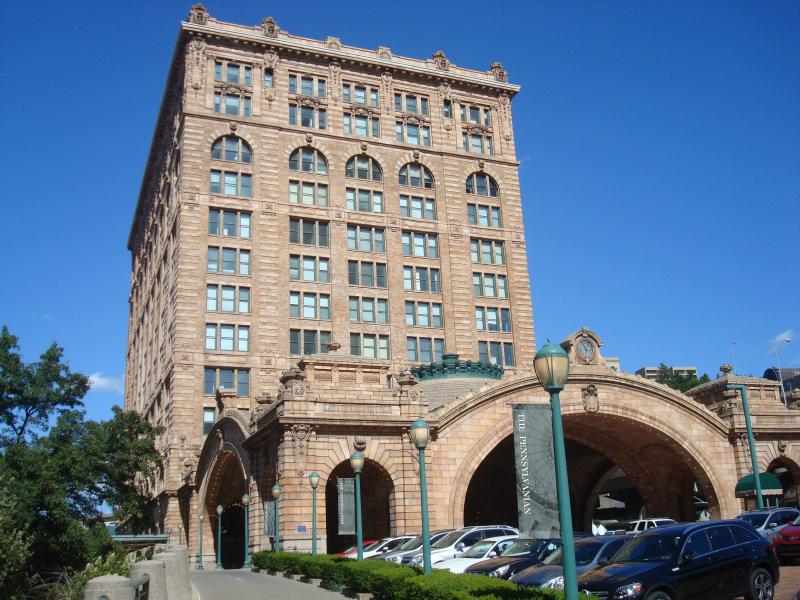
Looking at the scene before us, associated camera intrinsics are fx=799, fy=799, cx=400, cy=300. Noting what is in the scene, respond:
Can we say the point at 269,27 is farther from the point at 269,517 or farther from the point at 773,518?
the point at 773,518

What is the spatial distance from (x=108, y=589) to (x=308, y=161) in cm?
5792

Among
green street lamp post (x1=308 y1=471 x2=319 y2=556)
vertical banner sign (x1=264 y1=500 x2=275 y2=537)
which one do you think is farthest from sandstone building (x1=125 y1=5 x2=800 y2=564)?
green street lamp post (x1=308 y1=471 x2=319 y2=556)

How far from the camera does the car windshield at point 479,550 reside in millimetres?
23734

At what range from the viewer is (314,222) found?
63.1m

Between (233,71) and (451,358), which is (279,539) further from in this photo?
(233,71)

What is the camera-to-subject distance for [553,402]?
1149 cm

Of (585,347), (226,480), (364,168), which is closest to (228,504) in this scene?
(226,480)

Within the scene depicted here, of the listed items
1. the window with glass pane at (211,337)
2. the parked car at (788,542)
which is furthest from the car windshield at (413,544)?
the window with glass pane at (211,337)

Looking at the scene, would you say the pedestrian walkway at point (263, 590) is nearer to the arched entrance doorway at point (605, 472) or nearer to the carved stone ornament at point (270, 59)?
the arched entrance doorway at point (605, 472)

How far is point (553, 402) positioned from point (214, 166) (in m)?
53.9

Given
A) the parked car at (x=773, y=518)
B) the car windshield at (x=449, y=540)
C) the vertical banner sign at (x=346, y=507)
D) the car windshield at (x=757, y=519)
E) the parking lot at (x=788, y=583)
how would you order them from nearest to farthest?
the parking lot at (x=788, y=583), the parked car at (x=773, y=518), the car windshield at (x=757, y=519), the car windshield at (x=449, y=540), the vertical banner sign at (x=346, y=507)

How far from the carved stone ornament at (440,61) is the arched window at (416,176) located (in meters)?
10.1

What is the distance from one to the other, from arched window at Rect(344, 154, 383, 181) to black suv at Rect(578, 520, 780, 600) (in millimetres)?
52287

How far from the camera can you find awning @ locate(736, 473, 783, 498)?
1437 inches
